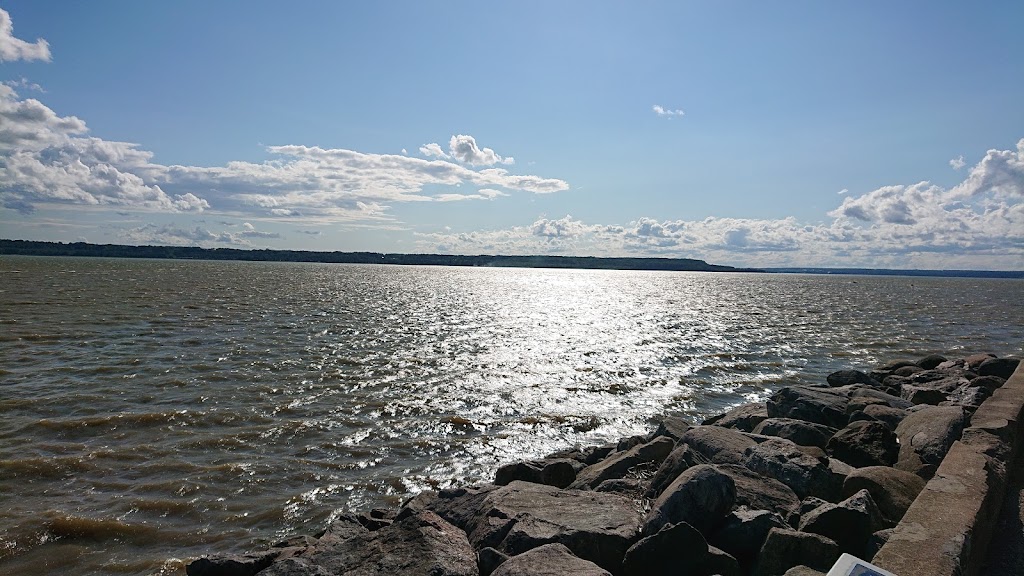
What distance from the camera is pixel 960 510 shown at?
5418 millimetres

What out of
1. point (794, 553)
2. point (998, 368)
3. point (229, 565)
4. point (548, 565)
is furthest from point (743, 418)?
point (998, 368)

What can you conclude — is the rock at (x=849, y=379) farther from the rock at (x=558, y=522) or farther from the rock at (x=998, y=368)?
the rock at (x=558, y=522)

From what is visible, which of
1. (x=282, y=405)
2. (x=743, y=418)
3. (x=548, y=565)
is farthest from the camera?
(x=282, y=405)

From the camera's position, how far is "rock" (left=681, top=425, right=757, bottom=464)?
7.80 meters

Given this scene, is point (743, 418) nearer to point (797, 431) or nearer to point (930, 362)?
point (797, 431)

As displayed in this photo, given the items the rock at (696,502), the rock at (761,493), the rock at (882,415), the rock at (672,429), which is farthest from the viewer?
the rock at (882,415)

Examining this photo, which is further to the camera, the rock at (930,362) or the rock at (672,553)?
the rock at (930,362)

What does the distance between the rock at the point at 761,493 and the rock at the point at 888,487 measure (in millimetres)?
695

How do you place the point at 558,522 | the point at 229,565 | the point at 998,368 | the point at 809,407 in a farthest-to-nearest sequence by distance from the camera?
1. the point at 998,368
2. the point at 809,407
3. the point at 558,522
4. the point at 229,565

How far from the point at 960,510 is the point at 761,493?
1.79 metres

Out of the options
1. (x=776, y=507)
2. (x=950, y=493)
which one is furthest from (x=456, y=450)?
(x=950, y=493)

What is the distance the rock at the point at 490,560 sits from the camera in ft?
17.3

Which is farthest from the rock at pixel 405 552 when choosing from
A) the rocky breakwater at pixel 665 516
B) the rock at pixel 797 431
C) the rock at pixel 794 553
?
the rock at pixel 797 431

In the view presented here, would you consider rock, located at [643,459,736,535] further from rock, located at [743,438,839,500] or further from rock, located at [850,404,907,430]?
rock, located at [850,404,907,430]
